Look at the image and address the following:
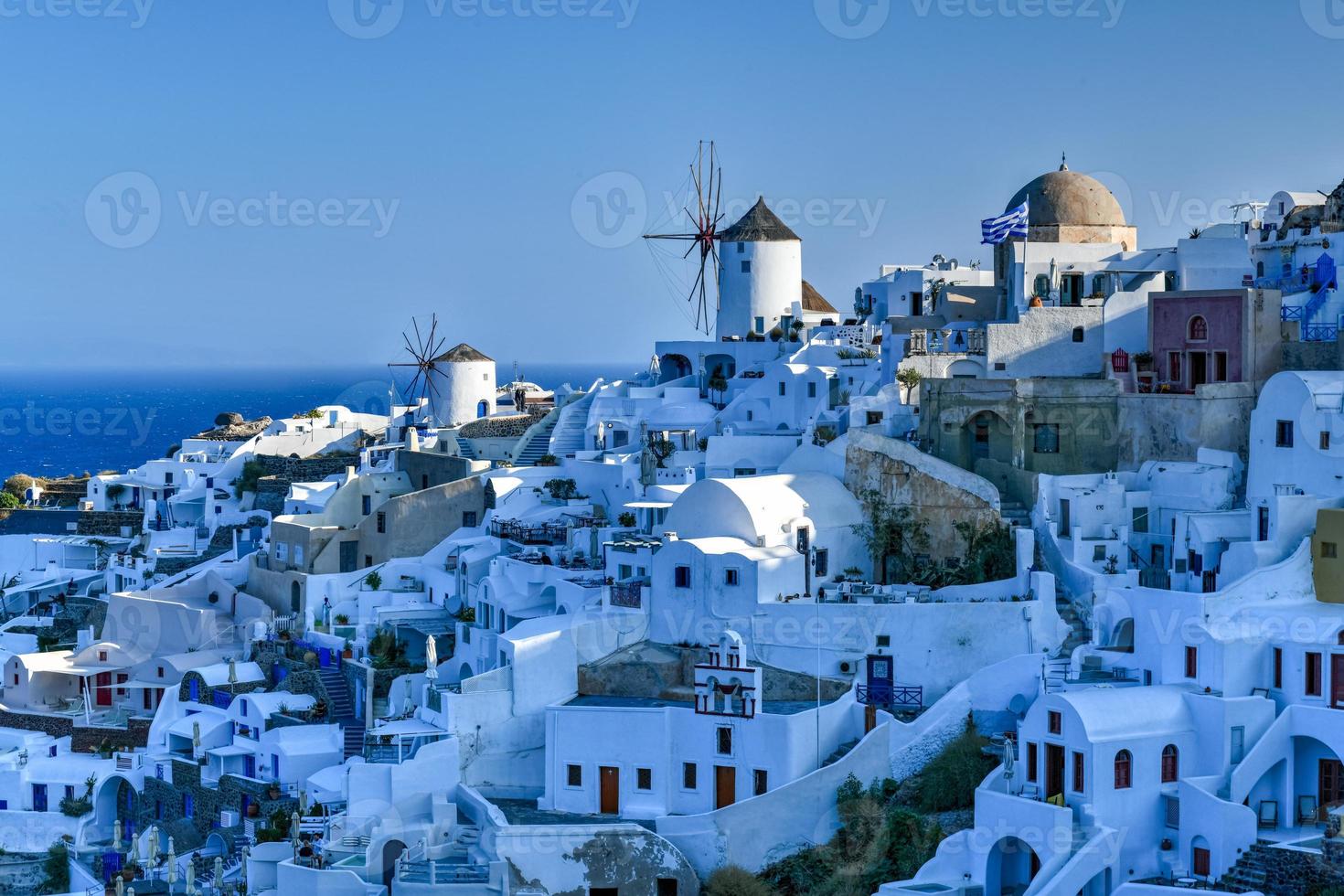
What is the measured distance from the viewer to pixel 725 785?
110 feet

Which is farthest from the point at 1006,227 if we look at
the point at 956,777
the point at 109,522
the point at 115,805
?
the point at 109,522

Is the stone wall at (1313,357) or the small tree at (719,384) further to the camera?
the small tree at (719,384)

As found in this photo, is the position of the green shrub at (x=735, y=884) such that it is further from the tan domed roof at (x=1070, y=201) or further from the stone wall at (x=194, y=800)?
the tan domed roof at (x=1070, y=201)

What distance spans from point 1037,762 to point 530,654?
960 cm

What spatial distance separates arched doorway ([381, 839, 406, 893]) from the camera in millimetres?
33438

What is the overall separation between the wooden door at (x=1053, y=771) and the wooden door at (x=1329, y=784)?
12.1 feet

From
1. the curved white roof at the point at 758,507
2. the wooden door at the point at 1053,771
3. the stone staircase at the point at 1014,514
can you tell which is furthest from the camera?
the stone staircase at the point at 1014,514

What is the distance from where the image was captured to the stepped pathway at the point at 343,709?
3878cm

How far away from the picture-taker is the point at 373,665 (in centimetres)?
4034

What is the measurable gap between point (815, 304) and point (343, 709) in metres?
20.4

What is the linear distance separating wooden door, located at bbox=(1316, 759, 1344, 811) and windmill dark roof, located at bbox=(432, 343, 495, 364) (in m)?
32.8

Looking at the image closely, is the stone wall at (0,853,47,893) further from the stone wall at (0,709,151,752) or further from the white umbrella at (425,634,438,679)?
the white umbrella at (425,634,438,679)

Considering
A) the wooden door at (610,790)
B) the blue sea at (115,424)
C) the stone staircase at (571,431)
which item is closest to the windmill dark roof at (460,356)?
the stone staircase at (571,431)

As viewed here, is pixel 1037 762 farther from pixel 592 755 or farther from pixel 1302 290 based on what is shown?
pixel 1302 290
